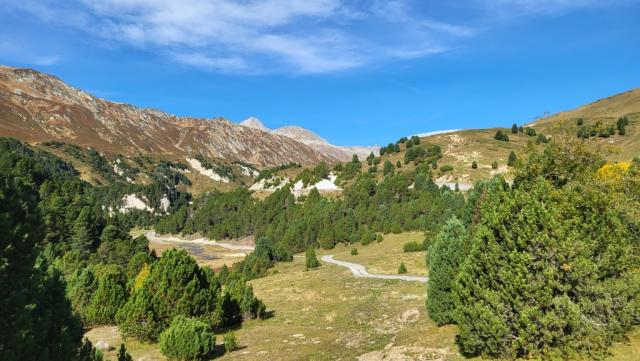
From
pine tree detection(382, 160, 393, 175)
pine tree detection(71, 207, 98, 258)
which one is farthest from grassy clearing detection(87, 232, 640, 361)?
pine tree detection(382, 160, 393, 175)

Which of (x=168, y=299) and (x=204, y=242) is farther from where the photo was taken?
(x=204, y=242)

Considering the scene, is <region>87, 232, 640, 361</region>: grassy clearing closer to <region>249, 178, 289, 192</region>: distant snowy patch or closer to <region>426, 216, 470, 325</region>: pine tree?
<region>426, 216, 470, 325</region>: pine tree

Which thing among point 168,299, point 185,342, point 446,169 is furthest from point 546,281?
point 446,169

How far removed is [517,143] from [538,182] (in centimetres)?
17773

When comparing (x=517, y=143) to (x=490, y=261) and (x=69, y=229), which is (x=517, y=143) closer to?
(x=69, y=229)

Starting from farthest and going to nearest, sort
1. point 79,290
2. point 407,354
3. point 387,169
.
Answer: point 387,169
point 79,290
point 407,354

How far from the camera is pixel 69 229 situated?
8250 cm

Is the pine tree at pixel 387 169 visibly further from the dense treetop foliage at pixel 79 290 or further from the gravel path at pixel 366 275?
the dense treetop foliage at pixel 79 290

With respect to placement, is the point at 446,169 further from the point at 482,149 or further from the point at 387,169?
the point at 482,149

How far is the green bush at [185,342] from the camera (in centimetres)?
2534

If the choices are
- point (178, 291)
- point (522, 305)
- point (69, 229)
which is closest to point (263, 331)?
point (178, 291)

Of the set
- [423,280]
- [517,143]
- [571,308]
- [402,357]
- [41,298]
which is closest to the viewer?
[571,308]

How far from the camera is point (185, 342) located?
83.2ft

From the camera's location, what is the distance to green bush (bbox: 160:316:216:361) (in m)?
25.3
